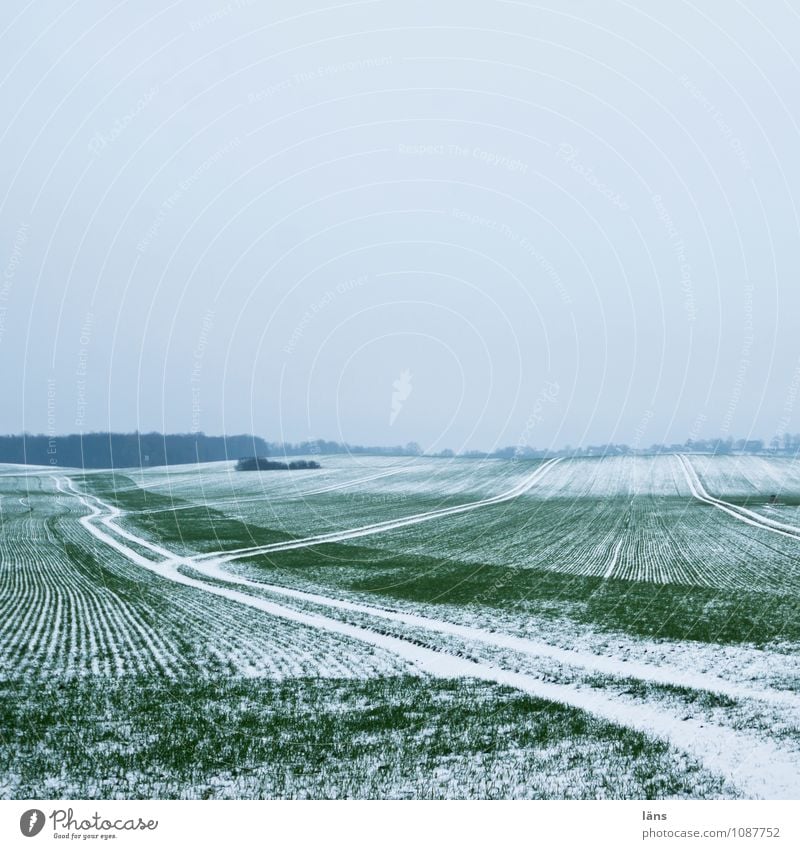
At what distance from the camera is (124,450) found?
1905 inches

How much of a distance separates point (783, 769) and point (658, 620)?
1046 centimetres

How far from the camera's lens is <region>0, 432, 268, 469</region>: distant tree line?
128ft

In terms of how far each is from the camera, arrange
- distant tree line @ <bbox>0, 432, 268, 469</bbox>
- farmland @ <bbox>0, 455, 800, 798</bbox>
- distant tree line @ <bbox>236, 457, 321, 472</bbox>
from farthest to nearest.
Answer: distant tree line @ <bbox>236, 457, 321, 472</bbox>
distant tree line @ <bbox>0, 432, 268, 469</bbox>
farmland @ <bbox>0, 455, 800, 798</bbox>

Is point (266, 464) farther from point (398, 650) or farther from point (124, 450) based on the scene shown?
point (398, 650)

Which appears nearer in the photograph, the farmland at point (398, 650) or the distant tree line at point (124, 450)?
the farmland at point (398, 650)

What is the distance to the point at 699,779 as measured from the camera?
32.1 feet

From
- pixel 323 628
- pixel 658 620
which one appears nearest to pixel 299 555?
pixel 323 628

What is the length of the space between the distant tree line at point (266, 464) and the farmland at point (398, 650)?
8.31 meters

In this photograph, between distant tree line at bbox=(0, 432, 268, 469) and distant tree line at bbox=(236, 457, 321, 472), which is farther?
distant tree line at bbox=(236, 457, 321, 472)

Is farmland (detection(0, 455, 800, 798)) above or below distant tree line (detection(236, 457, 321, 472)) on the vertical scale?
below

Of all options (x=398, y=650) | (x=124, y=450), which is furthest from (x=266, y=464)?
(x=398, y=650)

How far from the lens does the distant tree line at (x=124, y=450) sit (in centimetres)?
3912

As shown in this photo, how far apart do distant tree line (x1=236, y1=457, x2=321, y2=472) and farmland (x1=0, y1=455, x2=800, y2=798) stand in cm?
831

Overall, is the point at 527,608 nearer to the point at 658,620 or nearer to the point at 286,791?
the point at 658,620
